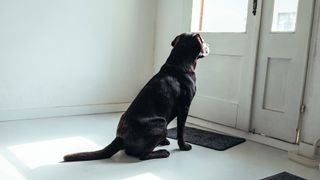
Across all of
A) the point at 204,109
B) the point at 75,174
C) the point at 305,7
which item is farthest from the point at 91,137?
the point at 305,7

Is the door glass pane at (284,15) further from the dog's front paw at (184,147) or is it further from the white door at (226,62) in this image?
the dog's front paw at (184,147)

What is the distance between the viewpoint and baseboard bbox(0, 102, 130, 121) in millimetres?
2979

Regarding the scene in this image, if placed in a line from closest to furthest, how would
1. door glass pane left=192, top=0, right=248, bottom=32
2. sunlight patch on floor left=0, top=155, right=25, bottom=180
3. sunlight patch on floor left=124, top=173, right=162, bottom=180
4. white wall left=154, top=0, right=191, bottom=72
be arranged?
sunlight patch on floor left=0, top=155, right=25, bottom=180 < sunlight patch on floor left=124, top=173, right=162, bottom=180 < door glass pane left=192, top=0, right=248, bottom=32 < white wall left=154, top=0, right=191, bottom=72

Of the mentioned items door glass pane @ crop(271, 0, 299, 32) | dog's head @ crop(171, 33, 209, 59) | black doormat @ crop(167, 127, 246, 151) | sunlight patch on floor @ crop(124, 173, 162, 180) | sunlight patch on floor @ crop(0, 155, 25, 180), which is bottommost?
black doormat @ crop(167, 127, 246, 151)

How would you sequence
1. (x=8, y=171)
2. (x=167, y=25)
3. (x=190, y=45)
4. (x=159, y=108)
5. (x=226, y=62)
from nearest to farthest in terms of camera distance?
(x=8, y=171), (x=159, y=108), (x=190, y=45), (x=226, y=62), (x=167, y=25)

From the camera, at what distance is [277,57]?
2.64 meters

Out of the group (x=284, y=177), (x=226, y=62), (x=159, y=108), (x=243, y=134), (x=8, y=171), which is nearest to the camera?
(x=8, y=171)

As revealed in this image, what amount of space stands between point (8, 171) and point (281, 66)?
2.09 meters

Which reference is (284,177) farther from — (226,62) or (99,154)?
(226,62)

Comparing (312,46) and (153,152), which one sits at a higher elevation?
(312,46)

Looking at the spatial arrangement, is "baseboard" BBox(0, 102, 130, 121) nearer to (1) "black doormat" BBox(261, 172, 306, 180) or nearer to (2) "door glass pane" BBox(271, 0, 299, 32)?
(2) "door glass pane" BBox(271, 0, 299, 32)

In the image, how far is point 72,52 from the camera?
325 centimetres

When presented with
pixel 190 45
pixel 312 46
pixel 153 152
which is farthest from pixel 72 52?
pixel 312 46

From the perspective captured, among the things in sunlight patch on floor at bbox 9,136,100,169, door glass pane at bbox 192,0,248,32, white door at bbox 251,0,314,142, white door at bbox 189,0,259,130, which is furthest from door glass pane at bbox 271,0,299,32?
sunlight patch on floor at bbox 9,136,100,169
